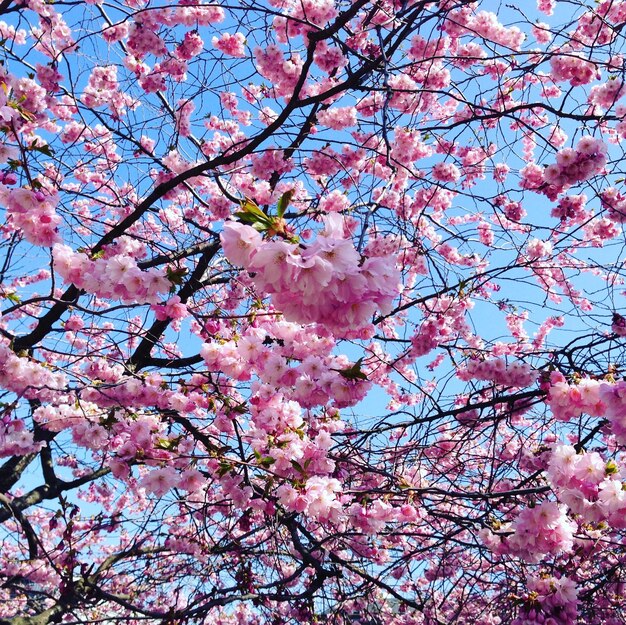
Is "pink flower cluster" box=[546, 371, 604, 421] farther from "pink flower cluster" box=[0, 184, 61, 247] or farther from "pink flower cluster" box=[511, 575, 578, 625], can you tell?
"pink flower cluster" box=[0, 184, 61, 247]

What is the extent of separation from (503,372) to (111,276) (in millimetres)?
2926

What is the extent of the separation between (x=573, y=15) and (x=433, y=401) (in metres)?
2.84

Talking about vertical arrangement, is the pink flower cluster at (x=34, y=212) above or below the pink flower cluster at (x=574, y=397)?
above

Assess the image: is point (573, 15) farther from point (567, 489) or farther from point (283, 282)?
point (283, 282)

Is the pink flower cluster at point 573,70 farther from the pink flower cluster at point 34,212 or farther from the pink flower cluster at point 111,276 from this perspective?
the pink flower cluster at point 34,212

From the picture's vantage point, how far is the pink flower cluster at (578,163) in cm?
322

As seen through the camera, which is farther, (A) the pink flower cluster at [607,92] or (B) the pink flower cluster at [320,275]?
(A) the pink flower cluster at [607,92]

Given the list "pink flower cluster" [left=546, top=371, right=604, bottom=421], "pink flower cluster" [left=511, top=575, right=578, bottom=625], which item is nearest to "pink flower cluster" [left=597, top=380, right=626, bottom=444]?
"pink flower cluster" [left=546, top=371, right=604, bottom=421]

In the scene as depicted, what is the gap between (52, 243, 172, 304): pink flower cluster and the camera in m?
2.56

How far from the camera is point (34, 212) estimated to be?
8.63ft

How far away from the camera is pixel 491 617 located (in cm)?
619

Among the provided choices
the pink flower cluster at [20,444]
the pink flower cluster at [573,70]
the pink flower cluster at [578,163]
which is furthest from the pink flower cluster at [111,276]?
the pink flower cluster at [573,70]

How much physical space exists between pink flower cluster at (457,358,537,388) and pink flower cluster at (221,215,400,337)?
2927mm

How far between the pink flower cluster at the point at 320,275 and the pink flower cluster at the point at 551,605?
6.75ft
